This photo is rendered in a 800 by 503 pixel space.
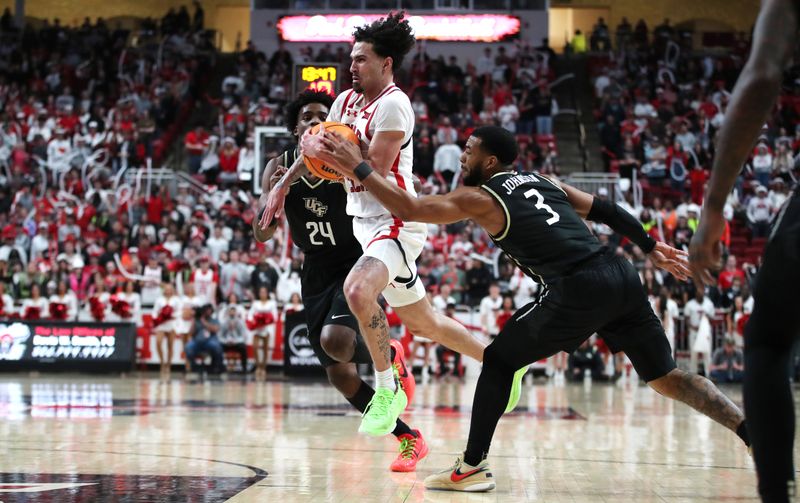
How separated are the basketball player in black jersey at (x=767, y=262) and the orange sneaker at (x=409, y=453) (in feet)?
9.21

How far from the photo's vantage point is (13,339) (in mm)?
15570

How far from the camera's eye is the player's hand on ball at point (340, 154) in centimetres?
432

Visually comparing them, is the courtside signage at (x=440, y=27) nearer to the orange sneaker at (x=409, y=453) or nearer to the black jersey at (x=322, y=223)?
the black jersey at (x=322, y=223)

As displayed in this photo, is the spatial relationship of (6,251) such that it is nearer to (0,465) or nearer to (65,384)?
(65,384)

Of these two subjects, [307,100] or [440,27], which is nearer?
[307,100]

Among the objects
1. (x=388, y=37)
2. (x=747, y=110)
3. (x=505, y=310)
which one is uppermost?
(x=388, y=37)

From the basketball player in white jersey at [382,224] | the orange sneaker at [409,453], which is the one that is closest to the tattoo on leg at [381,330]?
the basketball player in white jersey at [382,224]

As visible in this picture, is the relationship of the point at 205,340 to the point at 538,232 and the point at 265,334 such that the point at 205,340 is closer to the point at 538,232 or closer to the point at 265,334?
the point at 265,334

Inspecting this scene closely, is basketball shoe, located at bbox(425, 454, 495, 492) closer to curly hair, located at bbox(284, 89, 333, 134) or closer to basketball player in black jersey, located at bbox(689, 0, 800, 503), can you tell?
basketball player in black jersey, located at bbox(689, 0, 800, 503)

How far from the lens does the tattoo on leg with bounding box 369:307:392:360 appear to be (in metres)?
5.27

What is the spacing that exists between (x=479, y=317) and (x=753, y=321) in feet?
43.3

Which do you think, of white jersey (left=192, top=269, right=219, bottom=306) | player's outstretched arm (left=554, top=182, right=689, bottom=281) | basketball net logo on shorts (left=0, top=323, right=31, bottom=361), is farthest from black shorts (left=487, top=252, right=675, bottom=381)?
basketball net logo on shorts (left=0, top=323, right=31, bottom=361)

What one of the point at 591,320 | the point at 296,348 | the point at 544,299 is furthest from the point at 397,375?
the point at 296,348

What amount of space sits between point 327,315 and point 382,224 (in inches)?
34.3
